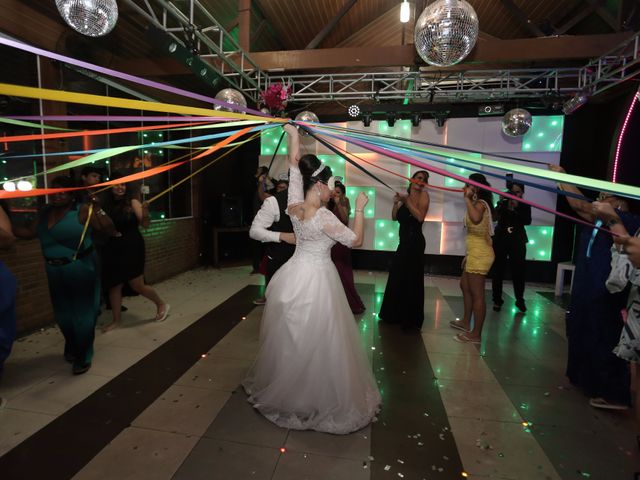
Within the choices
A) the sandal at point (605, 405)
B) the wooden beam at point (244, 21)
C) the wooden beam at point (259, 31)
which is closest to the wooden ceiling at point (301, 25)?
the wooden beam at point (259, 31)

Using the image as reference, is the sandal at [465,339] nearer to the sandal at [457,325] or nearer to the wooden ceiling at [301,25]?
the sandal at [457,325]

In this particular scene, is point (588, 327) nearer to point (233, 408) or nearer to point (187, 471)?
point (233, 408)

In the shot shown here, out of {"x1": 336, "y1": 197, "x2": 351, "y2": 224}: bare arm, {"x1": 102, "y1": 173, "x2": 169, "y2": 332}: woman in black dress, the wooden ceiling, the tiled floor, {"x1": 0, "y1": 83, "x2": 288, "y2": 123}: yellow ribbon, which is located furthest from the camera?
{"x1": 336, "y1": 197, "x2": 351, "y2": 224}: bare arm

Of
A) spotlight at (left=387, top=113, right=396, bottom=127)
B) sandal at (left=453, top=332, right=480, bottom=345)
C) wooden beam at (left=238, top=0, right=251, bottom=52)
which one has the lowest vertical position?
sandal at (left=453, top=332, right=480, bottom=345)

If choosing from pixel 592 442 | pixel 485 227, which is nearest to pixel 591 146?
pixel 485 227

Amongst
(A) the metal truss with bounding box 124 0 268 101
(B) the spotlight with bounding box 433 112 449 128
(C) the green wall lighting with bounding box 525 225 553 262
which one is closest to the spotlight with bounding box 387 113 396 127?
(B) the spotlight with bounding box 433 112 449 128

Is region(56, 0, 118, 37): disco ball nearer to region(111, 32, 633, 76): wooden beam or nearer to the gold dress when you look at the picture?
region(111, 32, 633, 76): wooden beam

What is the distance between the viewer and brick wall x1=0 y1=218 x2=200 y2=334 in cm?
349

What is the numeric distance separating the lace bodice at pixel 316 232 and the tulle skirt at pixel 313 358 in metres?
0.06

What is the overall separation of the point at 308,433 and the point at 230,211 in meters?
5.56

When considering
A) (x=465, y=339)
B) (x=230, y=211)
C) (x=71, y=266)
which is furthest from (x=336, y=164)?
(x=71, y=266)

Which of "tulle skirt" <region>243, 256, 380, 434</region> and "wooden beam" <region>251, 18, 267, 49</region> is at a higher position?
"wooden beam" <region>251, 18, 267, 49</region>

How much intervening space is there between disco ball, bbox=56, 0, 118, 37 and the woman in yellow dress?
10.5 feet

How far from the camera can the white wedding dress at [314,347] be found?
2.11 meters
